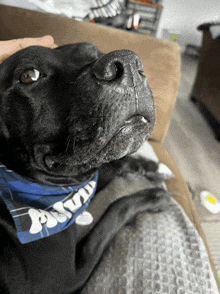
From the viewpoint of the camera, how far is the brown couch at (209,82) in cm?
345

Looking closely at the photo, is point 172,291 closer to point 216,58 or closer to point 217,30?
point 216,58

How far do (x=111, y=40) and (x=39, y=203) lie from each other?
4.39ft

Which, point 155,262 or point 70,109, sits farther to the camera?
point 155,262

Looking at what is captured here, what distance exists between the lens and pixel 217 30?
3541 mm

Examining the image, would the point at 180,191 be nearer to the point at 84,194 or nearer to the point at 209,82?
the point at 84,194

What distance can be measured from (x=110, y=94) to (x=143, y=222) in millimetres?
780

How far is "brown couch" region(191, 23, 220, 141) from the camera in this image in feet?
11.3

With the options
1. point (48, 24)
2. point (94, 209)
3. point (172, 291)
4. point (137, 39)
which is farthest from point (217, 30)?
point (172, 291)

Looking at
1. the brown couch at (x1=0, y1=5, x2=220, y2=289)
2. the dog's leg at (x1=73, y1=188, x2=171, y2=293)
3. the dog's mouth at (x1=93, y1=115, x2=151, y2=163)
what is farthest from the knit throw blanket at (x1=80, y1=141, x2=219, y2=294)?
the brown couch at (x1=0, y1=5, x2=220, y2=289)

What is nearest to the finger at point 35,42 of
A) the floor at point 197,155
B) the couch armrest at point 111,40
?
the couch armrest at point 111,40

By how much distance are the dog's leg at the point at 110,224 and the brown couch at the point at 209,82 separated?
2521 mm

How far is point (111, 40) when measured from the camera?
1.69 meters

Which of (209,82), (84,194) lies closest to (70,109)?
(84,194)

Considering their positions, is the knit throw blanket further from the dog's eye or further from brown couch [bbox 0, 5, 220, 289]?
the dog's eye
